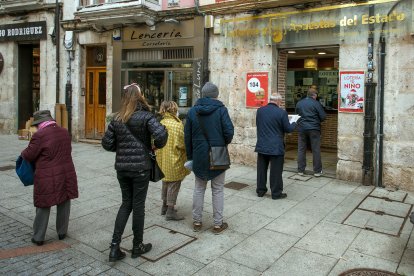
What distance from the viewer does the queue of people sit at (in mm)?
4223

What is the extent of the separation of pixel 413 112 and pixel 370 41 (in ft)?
5.12

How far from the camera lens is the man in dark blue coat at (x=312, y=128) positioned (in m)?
8.35

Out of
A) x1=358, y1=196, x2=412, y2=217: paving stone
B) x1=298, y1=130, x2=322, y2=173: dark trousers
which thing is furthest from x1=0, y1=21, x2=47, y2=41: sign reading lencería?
x1=358, y1=196, x2=412, y2=217: paving stone

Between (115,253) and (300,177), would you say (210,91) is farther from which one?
(300,177)

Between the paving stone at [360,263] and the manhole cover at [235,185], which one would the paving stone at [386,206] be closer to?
the paving stone at [360,263]

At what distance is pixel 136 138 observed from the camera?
422 cm

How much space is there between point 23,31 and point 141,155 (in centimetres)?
1185

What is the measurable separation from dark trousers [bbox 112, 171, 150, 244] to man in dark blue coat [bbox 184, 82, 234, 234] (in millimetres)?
968

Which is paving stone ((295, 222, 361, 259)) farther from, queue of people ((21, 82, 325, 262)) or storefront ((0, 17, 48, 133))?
storefront ((0, 17, 48, 133))

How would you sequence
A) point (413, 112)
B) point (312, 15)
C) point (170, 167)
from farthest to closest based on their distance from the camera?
point (312, 15)
point (413, 112)
point (170, 167)

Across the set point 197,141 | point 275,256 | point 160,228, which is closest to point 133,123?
point 197,141

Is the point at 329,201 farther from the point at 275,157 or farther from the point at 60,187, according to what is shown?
the point at 60,187

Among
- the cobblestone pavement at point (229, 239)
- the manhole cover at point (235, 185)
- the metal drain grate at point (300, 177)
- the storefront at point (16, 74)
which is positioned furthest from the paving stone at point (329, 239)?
the storefront at point (16, 74)

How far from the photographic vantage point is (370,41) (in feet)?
25.2
